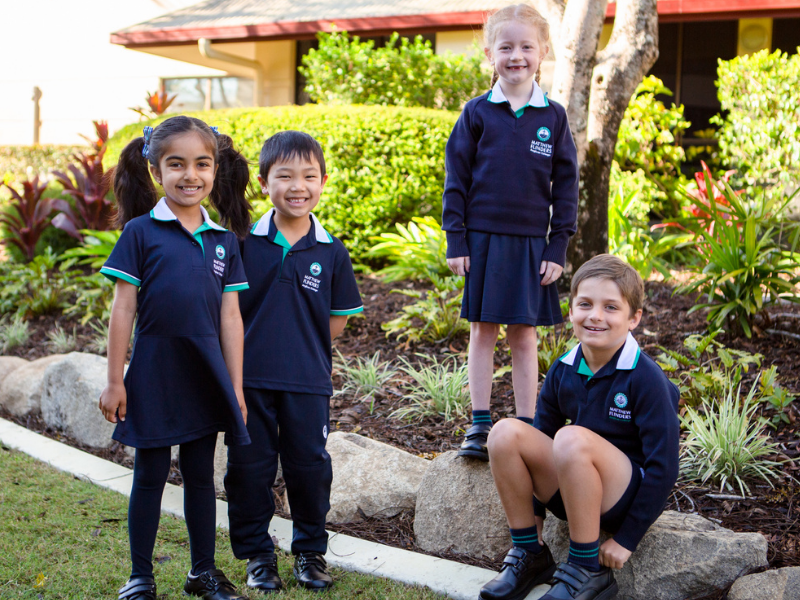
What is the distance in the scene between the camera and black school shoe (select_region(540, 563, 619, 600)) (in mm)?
2354

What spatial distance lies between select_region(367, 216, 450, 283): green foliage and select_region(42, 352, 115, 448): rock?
8.51ft

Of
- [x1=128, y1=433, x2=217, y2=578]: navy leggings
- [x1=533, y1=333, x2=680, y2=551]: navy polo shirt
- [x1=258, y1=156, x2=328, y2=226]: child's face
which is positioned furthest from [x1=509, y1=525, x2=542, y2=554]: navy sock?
[x1=258, y1=156, x2=328, y2=226]: child's face

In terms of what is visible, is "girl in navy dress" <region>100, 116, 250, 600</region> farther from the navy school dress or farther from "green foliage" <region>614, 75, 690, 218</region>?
"green foliage" <region>614, 75, 690, 218</region>

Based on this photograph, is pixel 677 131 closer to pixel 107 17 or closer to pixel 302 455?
pixel 302 455

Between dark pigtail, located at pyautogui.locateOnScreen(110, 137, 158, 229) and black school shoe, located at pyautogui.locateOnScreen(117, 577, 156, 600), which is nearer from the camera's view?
black school shoe, located at pyautogui.locateOnScreen(117, 577, 156, 600)

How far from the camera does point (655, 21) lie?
18.6 feet

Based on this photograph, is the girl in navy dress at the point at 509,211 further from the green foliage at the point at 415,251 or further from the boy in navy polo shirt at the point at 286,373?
the green foliage at the point at 415,251

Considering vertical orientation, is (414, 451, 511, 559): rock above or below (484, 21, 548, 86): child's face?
below

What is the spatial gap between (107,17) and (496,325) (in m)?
17.5

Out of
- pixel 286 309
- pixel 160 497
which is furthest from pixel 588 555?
pixel 160 497

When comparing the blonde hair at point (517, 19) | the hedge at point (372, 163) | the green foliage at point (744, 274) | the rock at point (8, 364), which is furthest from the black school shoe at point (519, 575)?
the hedge at point (372, 163)

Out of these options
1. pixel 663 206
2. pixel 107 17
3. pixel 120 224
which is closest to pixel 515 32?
pixel 120 224

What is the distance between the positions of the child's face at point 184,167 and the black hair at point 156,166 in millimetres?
21

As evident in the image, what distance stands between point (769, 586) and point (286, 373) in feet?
5.75
